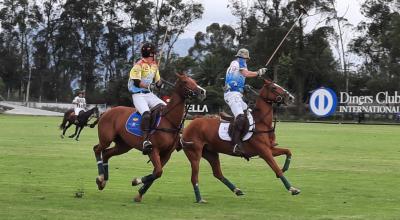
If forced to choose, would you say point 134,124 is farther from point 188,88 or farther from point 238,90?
point 238,90

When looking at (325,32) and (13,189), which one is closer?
(13,189)

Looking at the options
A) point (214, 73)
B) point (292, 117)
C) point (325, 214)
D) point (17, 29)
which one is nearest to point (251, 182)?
point (325, 214)

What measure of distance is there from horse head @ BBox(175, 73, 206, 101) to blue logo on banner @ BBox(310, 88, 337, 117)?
204 ft

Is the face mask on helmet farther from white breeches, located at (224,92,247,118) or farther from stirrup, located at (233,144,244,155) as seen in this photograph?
stirrup, located at (233,144,244,155)

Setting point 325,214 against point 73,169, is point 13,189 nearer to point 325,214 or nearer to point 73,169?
point 73,169

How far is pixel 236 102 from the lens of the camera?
46.8 feet

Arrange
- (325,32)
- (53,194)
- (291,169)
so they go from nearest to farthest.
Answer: (53,194) → (291,169) → (325,32)

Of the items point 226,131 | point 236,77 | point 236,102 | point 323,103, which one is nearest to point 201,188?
point 226,131

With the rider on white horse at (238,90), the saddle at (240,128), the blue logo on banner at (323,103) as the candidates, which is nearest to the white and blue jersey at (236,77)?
the rider on white horse at (238,90)

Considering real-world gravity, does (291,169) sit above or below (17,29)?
below

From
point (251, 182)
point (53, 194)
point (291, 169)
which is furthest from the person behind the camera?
point (291, 169)

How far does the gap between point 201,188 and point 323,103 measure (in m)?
64.9

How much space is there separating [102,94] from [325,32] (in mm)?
34953

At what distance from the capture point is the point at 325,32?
96.9 meters
